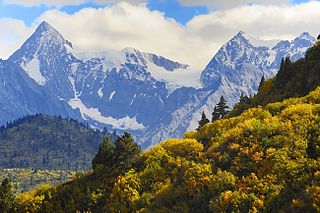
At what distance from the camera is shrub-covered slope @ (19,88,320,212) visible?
40.5 m

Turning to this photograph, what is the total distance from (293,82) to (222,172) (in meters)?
31.3

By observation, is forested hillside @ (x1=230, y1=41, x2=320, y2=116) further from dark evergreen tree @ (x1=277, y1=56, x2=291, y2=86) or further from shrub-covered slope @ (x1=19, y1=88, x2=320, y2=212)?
shrub-covered slope @ (x1=19, y1=88, x2=320, y2=212)

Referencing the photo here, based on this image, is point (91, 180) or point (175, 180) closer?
point (175, 180)

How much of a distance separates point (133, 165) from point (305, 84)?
28.7 meters

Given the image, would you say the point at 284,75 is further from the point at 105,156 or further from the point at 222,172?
the point at 222,172

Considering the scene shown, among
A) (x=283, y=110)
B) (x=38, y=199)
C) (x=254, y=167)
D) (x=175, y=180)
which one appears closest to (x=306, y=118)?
(x=283, y=110)

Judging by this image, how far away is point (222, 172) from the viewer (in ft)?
151

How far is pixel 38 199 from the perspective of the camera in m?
59.7

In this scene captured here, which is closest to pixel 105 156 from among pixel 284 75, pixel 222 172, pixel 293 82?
pixel 222 172

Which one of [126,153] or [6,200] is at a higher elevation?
[126,153]

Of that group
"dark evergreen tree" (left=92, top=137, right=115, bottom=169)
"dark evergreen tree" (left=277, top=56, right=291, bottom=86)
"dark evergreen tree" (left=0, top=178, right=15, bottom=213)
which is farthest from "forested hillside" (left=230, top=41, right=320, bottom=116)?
"dark evergreen tree" (left=0, top=178, right=15, bottom=213)

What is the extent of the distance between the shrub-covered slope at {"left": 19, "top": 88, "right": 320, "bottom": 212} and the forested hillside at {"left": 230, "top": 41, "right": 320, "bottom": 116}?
10.9 m

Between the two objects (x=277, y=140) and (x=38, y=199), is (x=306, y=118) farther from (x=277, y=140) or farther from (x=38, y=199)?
(x=38, y=199)

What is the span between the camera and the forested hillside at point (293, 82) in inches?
2662
